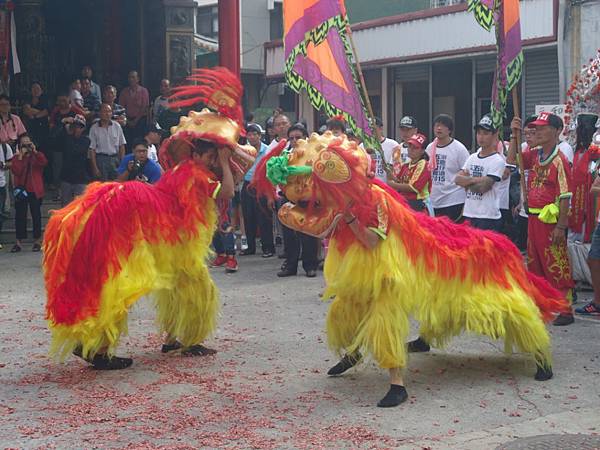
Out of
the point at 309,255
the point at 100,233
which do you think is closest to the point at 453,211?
the point at 309,255

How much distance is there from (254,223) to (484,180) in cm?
417

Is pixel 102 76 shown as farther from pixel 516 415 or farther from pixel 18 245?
pixel 516 415

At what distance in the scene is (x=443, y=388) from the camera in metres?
5.75

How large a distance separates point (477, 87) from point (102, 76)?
295 inches

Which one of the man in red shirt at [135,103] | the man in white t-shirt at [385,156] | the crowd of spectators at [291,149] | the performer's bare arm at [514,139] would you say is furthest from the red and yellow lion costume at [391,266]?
the man in red shirt at [135,103]

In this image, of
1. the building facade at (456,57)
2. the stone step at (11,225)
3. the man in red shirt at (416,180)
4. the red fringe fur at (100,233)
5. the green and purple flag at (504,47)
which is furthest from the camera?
the building facade at (456,57)

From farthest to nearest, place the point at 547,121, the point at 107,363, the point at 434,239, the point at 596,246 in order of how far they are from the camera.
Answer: the point at 596,246 < the point at 547,121 < the point at 107,363 < the point at 434,239

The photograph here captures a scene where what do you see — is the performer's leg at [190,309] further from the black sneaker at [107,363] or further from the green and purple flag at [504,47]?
the green and purple flag at [504,47]

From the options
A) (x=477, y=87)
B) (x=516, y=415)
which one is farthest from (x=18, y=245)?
(x=477, y=87)

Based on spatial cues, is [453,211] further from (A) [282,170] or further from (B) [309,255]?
(A) [282,170]

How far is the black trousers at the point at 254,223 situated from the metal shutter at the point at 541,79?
23.6 ft

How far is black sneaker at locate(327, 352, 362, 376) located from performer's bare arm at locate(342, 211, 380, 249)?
0.80 m

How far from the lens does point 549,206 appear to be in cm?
727

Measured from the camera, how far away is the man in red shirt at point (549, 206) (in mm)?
7215
